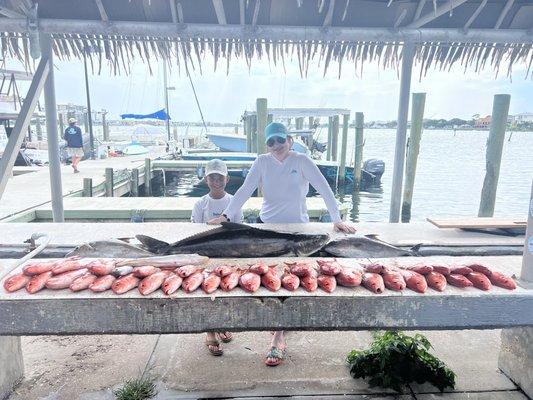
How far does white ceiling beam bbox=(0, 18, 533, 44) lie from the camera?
4191 mm

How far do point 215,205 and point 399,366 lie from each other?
2557 millimetres

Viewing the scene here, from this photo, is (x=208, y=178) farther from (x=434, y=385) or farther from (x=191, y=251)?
(x=434, y=385)

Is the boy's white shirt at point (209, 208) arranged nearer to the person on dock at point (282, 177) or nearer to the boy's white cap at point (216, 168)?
the person on dock at point (282, 177)

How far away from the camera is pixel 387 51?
4.97 metres

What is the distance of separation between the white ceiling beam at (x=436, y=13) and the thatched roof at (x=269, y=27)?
0.01 metres

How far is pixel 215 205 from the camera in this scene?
4500 millimetres

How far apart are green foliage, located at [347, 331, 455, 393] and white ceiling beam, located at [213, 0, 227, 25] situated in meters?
3.81

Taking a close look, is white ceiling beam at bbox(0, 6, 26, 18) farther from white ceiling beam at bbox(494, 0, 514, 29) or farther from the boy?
white ceiling beam at bbox(494, 0, 514, 29)

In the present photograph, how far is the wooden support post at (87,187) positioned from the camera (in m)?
11.3

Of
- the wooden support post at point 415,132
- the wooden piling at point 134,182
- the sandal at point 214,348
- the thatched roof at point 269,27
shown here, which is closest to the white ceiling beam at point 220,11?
the thatched roof at point 269,27

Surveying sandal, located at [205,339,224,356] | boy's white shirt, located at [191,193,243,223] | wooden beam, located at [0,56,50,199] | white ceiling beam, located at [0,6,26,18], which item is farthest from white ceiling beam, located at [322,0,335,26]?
sandal, located at [205,339,224,356]

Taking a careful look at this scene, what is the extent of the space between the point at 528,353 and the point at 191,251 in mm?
3129

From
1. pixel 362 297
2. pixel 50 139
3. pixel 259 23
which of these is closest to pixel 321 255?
pixel 362 297

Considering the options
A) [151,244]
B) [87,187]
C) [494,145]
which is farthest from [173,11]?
[87,187]
